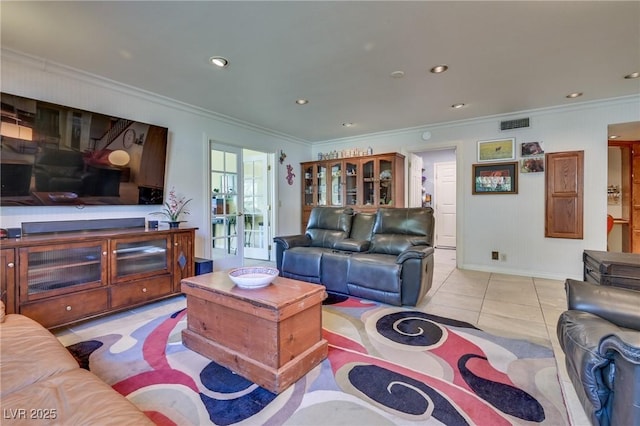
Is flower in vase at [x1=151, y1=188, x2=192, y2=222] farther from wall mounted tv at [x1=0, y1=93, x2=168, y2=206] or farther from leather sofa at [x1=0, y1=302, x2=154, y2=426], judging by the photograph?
leather sofa at [x1=0, y1=302, x2=154, y2=426]

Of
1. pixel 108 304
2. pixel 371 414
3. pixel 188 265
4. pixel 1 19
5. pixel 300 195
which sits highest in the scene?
pixel 1 19

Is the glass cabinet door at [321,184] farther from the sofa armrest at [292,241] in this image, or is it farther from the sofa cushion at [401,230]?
the sofa cushion at [401,230]

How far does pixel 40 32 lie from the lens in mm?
2273

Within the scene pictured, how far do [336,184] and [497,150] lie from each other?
2671mm

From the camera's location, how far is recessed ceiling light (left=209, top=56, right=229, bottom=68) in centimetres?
265

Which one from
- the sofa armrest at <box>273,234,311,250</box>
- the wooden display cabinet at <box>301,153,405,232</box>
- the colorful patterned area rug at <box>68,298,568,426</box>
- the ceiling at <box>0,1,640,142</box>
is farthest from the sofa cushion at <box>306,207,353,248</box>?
the colorful patterned area rug at <box>68,298,568,426</box>

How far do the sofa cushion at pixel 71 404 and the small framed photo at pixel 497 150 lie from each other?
16.4 ft

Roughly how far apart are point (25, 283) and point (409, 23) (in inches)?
136

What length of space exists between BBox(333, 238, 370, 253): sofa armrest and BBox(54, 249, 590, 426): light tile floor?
2.96 feet

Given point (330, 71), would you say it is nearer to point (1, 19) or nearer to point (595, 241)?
point (1, 19)

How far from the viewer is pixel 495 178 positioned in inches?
178

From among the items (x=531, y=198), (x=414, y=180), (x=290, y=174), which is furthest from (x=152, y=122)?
(x=531, y=198)

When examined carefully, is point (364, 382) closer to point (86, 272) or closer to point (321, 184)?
point (86, 272)

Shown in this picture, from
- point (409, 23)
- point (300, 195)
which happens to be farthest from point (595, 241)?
point (300, 195)
